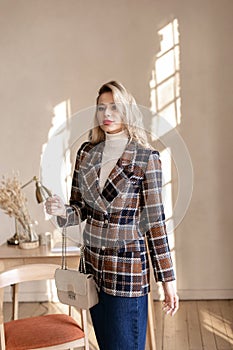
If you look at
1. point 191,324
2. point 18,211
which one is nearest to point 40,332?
point 18,211

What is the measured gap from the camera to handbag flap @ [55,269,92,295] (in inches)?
79.7

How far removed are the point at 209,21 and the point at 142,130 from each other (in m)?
2.49

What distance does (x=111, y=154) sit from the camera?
2029mm

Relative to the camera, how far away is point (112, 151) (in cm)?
203

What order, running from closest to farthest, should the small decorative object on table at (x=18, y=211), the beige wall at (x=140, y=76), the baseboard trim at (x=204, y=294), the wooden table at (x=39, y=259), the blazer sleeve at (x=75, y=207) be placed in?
the blazer sleeve at (x=75, y=207) → the wooden table at (x=39, y=259) → the small decorative object on table at (x=18, y=211) → the beige wall at (x=140, y=76) → the baseboard trim at (x=204, y=294)

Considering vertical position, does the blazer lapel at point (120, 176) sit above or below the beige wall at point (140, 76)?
below

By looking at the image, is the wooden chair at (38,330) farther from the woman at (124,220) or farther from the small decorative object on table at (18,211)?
the small decorative object on table at (18,211)

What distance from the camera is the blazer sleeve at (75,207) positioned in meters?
2.10

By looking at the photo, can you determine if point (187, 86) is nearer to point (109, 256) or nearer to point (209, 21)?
point (209, 21)

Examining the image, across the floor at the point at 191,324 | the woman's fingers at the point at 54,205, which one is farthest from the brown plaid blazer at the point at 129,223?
the floor at the point at 191,324

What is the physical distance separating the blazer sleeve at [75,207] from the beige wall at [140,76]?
233cm

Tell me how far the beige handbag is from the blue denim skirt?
45 millimetres

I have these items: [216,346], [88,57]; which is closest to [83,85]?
[88,57]

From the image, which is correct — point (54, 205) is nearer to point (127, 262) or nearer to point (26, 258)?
point (127, 262)
